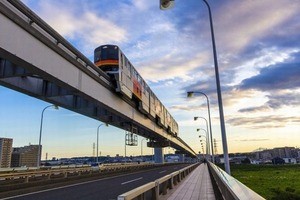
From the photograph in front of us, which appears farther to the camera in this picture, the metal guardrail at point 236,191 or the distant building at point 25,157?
the distant building at point 25,157

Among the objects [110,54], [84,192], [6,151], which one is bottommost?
[84,192]

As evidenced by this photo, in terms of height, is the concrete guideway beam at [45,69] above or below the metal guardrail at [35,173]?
above

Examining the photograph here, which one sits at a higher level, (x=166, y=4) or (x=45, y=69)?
(x=166, y=4)

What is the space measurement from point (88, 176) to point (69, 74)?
42.1 feet

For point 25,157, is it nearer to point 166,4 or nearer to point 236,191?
point 166,4

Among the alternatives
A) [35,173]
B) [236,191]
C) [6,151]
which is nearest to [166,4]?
[236,191]

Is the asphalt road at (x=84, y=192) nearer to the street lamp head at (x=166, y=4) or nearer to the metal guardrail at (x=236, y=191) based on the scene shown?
the metal guardrail at (x=236, y=191)

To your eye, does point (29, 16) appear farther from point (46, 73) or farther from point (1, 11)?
point (46, 73)

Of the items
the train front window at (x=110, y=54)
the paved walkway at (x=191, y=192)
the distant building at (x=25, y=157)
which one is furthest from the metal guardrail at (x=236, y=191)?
the distant building at (x=25, y=157)

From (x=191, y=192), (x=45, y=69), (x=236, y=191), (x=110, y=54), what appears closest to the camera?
(x=236, y=191)

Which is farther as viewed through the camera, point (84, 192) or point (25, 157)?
point (25, 157)

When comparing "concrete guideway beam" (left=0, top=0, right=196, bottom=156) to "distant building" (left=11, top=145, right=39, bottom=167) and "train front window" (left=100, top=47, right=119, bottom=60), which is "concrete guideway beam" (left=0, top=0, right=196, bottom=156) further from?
"distant building" (left=11, top=145, right=39, bottom=167)

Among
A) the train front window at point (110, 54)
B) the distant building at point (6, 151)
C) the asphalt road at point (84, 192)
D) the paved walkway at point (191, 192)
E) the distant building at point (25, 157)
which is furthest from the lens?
the distant building at point (25, 157)

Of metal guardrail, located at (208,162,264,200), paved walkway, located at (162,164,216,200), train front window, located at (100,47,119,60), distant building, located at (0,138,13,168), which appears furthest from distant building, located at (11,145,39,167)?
metal guardrail, located at (208,162,264,200)
